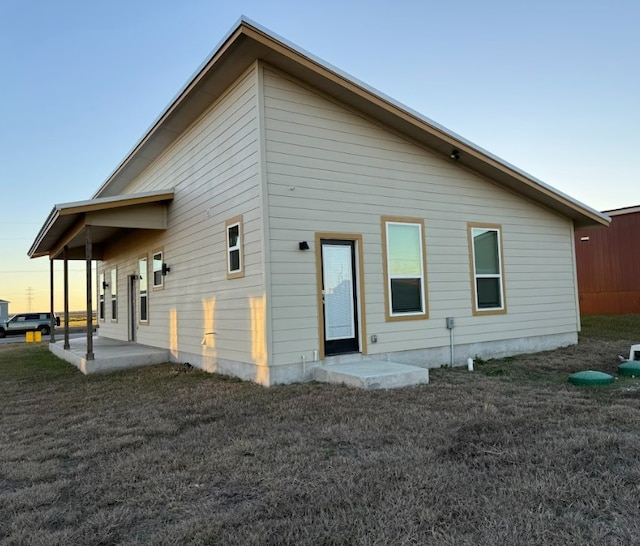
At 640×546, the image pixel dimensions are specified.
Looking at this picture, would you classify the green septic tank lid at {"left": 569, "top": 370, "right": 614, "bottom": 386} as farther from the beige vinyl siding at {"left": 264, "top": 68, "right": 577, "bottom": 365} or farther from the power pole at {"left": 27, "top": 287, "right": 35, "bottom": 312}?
the power pole at {"left": 27, "top": 287, "right": 35, "bottom": 312}

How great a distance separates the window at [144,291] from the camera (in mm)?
11648

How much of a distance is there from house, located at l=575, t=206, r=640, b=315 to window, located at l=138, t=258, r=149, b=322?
1498 cm

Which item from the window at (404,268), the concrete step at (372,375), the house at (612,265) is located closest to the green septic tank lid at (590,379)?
the concrete step at (372,375)

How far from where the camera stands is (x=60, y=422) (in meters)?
5.41

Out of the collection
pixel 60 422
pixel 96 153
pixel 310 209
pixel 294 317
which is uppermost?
pixel 96 153

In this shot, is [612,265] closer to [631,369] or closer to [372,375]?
[631,369]

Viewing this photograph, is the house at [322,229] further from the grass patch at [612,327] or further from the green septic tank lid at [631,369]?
the grass patch at [612,327]

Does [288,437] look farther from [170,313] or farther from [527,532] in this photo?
[170,313]

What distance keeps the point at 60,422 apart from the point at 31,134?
58.4 ft

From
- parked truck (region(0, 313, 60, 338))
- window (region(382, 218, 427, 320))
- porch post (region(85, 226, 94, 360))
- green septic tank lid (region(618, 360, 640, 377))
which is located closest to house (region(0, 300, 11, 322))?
parked truck (region(0, 313, 60, 338))

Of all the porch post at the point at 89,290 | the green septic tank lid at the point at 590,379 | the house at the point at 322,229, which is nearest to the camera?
the green septic tank lid at the point at 590,379

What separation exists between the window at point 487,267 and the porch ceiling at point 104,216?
640cm

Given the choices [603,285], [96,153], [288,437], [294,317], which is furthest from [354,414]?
[96,153]

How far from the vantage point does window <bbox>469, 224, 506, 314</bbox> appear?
9312 millimetres
